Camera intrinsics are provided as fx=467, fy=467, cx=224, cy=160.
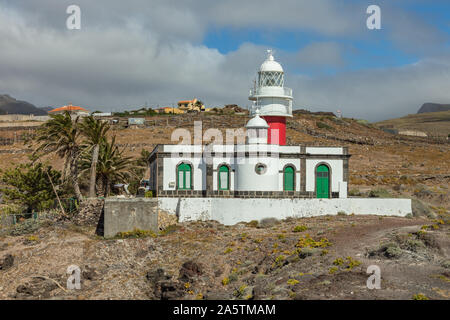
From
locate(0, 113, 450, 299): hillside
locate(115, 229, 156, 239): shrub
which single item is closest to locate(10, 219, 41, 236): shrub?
locate(0, 113, 450, 299): hillside

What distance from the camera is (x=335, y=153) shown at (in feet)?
109

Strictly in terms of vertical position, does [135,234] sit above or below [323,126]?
below

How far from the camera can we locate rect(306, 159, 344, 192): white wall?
3288 cm

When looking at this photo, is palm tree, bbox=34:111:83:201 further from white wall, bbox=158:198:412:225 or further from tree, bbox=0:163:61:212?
white wall, bbox=158:198:412:225

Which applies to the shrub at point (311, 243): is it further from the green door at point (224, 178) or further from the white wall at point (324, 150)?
the white wall at point (324, 150)

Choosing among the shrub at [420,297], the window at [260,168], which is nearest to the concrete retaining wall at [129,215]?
the window at [260,168]

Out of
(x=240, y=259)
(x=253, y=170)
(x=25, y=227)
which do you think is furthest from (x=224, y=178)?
(x=25, y=227)

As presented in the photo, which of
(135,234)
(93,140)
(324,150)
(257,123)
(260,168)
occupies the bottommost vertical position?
(135,234)

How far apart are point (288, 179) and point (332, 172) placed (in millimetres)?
3230

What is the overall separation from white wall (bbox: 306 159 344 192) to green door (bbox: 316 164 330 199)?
316 millimetres

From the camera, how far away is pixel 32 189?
35844 mm

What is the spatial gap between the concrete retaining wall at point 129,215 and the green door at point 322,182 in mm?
11418

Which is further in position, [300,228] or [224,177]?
[224,177]

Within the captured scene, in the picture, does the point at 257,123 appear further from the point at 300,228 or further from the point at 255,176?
the point at 300,228
